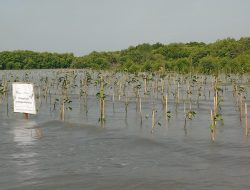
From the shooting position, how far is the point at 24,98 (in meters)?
14.3

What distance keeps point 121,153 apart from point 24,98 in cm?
563

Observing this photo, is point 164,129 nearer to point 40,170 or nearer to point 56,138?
point 56,138

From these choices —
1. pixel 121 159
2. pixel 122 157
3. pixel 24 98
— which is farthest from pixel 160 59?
pixel 121 159

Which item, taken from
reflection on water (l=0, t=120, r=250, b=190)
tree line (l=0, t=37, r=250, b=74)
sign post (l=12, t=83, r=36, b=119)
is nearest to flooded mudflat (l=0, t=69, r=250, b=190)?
reflection on water (l=0, t=120, r=250, b=190)

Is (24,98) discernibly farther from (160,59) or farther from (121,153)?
(160,59)

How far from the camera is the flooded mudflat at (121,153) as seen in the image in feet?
24.7

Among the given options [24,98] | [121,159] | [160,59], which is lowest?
[121,159]

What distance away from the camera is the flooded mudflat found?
7520 millimetres

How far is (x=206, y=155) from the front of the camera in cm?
944

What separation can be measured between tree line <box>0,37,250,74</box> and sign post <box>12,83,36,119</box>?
1721cm

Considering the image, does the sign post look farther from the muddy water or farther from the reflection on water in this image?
the reflection on water

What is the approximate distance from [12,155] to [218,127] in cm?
634

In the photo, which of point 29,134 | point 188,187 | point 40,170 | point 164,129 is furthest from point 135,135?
point 188,187

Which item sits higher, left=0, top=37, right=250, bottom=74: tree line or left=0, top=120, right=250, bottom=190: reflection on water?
left=0, top=37, right=250, bottom=74: tree line
